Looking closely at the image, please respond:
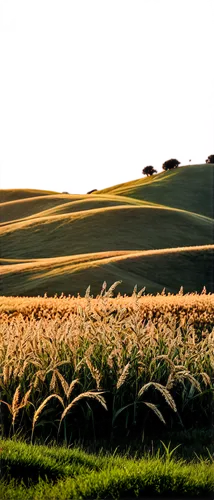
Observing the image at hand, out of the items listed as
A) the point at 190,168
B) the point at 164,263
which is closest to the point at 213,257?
the point at 164,263

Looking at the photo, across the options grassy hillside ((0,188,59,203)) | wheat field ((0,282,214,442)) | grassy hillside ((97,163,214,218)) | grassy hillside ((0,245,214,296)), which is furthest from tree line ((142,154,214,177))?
wheat field ((0,282,214,442))

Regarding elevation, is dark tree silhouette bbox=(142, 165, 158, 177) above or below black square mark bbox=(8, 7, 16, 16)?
above

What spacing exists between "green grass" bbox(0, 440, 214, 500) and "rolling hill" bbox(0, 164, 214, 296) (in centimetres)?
2132

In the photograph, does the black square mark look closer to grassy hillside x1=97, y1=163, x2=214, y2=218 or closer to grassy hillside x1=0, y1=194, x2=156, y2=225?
grassy hillside x1=0, y1=194, x2=156, y2=225

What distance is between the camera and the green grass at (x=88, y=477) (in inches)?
176

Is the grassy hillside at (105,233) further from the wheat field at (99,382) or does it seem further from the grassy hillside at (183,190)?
the wheat field at (99,382)

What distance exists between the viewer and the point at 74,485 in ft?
14.8

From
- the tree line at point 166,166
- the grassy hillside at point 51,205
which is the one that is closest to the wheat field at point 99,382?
the grassy hillside at point 51,205

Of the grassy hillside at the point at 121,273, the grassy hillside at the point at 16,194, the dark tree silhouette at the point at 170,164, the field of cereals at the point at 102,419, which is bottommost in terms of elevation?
the grassy hillside at the point at 121,273

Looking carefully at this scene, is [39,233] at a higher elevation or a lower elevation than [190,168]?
lower

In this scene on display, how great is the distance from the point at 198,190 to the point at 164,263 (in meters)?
60.5

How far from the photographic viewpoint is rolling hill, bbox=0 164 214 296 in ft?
99.1

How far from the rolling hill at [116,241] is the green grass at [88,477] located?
69.9ft

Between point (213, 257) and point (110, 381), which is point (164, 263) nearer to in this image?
point (213, 257)
